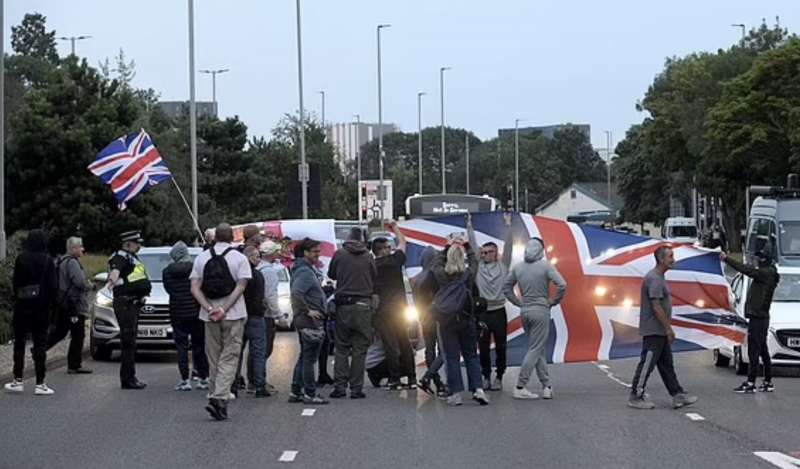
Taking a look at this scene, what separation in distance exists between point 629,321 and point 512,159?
139359 mm

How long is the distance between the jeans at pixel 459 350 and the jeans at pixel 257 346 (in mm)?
1975

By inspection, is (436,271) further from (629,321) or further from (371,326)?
(629,321)

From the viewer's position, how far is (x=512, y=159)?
156m

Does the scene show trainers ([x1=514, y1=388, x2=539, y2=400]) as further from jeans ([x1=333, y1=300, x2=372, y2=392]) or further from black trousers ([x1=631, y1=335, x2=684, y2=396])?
jeans ([x1=333, y1=300, x2=372, y2=392])

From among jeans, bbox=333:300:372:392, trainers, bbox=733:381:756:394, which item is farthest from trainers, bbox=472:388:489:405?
trainers, bbox=733:381:756:394

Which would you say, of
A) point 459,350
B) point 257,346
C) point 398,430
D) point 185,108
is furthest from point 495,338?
point 185,108

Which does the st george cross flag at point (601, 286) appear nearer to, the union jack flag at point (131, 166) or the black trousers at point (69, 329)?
the black trousers at point (69, 329)

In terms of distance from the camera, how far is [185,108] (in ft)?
282

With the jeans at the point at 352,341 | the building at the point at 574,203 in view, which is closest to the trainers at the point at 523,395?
the jeans at the point at 352,341

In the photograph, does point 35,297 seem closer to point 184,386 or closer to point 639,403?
point 184,386

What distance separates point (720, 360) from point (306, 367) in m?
7.46

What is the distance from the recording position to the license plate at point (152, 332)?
20.4 meters

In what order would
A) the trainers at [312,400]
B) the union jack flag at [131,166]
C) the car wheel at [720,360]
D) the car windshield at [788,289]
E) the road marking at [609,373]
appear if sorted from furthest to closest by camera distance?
the union jack flag at [131,166] → the car wheel at [720,360] → the car windshield at [788,289] → the road marking at [609,373] → the trainers at [312,400]

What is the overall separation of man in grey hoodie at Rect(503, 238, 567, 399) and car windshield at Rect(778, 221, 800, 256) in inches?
558
